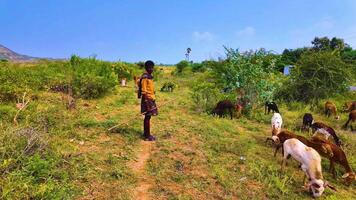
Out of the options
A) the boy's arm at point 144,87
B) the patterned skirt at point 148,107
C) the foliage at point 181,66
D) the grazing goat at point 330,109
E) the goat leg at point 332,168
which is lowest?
the goat leg at point 332,168

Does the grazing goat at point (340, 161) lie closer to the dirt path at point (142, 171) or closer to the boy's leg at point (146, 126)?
the dirt path at point (142, 171)

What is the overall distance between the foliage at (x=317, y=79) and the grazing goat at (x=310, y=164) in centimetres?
1064

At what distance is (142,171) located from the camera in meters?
6.38

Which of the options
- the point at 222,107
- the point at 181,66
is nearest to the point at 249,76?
the point at 222,107

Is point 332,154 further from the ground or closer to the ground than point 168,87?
closer to the ground

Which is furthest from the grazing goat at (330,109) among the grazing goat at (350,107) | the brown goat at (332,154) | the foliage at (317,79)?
the brown goat at (332,154)

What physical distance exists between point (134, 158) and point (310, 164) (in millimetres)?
3365

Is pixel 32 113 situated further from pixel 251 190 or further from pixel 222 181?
pixel 251 190

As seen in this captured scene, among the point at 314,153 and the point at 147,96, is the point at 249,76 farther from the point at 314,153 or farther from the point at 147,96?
the point at 314,153

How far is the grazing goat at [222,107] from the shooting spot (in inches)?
461

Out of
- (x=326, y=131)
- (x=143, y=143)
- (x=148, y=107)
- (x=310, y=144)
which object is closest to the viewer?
(x=310, y=144)

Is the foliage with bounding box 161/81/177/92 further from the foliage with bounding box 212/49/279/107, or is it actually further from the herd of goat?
the herd of goat

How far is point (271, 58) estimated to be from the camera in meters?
13.9

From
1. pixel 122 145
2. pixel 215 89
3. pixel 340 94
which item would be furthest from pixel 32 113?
pixel 340 94
